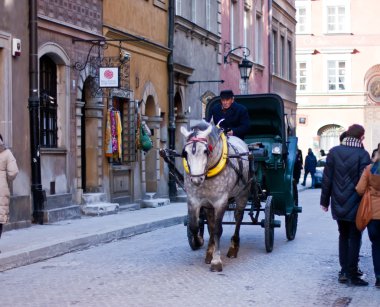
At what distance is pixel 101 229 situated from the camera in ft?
53.6

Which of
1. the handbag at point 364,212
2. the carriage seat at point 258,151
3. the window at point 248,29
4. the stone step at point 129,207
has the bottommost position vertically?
the stone step at point 129,207

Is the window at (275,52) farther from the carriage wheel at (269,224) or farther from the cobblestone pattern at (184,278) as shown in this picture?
the carriage wheel at (269,224)

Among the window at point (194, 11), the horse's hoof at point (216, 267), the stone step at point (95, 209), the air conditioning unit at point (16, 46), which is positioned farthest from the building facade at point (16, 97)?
the window at point (194, 11)

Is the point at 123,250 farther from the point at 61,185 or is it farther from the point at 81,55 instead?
the point at 81,55

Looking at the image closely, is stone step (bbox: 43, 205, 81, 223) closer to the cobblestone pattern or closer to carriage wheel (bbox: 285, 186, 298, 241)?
the cobblestone pattern

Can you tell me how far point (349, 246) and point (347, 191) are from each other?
2.15ft

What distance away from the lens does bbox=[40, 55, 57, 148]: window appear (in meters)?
18.3

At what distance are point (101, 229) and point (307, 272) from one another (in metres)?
5.90

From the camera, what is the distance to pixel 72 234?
1529 cm

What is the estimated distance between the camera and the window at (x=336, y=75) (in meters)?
59.6

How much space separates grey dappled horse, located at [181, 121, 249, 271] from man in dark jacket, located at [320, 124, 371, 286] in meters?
1.51

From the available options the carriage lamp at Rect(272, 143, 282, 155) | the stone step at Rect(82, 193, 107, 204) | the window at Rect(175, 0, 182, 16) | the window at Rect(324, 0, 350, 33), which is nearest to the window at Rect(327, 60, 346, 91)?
the window at Rect(324, 0, 350, 33)

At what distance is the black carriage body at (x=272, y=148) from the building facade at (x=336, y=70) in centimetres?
4383

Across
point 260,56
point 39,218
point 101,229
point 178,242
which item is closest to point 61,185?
point 39,218
